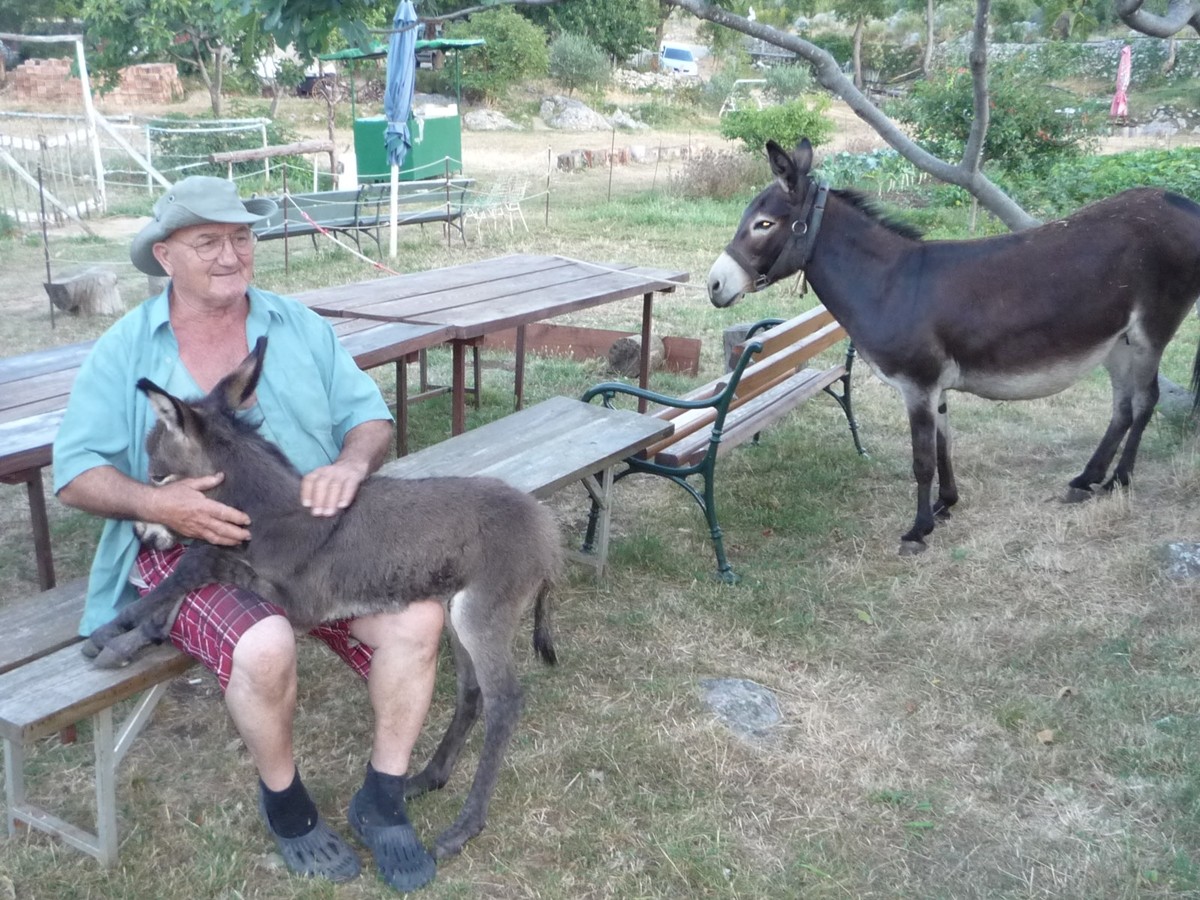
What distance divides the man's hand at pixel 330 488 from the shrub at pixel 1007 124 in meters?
12.6

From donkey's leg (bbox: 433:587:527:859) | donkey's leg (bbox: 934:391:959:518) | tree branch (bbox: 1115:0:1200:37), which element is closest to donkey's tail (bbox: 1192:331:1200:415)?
donkey's leg (bbox: 934:391:959:518)

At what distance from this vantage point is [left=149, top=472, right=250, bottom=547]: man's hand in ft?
8.49

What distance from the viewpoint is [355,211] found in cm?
1181

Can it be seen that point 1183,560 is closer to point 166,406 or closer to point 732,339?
point 732,339

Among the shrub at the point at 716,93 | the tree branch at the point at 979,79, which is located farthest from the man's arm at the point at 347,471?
the shrub at the point at 716,93

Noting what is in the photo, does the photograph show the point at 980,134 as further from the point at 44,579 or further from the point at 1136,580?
the point at 44,579

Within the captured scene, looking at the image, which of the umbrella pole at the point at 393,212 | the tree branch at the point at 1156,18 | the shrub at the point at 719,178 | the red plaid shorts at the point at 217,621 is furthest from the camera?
the shrub at the point at 719,178

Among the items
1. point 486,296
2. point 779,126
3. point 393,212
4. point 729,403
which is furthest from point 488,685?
point 779,126

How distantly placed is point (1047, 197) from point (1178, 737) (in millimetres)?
10904

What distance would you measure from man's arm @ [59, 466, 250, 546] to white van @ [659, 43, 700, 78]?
39.6 metres

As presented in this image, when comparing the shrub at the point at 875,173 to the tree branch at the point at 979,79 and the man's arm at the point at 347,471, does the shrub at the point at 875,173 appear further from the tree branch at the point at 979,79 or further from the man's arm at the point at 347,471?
the man's arm at the point at 347,471

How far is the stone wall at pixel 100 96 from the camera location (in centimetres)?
2589

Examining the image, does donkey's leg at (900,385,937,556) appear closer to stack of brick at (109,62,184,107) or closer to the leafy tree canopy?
stack of brick at (109,62,184,107)

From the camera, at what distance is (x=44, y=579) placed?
3.56 metres
